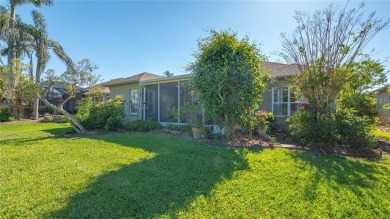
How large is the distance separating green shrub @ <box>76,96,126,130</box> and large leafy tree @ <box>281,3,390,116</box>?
9344 millimetres

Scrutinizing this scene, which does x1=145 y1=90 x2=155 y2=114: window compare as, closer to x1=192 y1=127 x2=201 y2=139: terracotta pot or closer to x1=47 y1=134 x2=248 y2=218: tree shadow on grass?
x1=192 y1=127 x2=201 y2=139: terracotta pot

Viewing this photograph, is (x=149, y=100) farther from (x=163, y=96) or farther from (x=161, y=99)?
(x=163, y=96)

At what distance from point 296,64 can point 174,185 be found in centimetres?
713

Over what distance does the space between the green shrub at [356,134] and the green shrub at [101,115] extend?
10.4 m

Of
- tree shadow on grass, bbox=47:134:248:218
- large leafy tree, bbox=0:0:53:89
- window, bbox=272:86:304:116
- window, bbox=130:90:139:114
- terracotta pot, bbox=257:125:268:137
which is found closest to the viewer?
tree shadow on grass, bbox=47:134:248:218

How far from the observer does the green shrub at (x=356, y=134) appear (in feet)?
21.9

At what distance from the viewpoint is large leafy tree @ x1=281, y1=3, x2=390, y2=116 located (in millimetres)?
7578

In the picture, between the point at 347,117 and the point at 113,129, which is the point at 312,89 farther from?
the point at 113,129

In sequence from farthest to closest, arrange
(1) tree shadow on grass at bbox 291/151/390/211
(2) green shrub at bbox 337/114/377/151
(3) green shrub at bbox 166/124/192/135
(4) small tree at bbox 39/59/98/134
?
(4) small tree at bbox 39/59/98/134, (3) green shrub at bbox 166/124/192/135, (2) green shrub at bbox 337/114/377/151, (1) tree shadow on grass at bbox 291/151/390/211

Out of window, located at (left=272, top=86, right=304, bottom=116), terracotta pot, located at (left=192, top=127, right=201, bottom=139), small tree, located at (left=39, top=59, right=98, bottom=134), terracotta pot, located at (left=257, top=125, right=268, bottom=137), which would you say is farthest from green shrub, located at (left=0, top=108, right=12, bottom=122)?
window, located at (left=272, top=86, right=304, bottom=116)

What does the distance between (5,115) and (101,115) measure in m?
11.3

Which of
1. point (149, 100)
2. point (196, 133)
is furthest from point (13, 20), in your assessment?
point (196, 133)

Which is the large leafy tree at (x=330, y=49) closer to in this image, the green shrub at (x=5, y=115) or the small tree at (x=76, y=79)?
the small tree at (x=76, y=79)

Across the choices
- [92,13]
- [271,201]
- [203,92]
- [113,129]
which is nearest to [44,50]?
[92,13]
